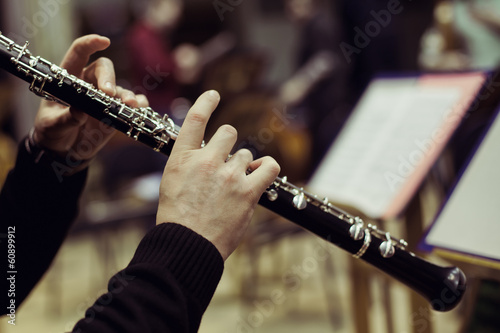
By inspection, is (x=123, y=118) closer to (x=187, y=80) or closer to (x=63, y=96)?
(x=63, y=96)

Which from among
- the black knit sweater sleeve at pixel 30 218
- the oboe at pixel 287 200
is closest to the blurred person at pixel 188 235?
the oboe at pixel 287 200

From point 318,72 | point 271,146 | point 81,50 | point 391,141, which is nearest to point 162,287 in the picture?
point 81,50

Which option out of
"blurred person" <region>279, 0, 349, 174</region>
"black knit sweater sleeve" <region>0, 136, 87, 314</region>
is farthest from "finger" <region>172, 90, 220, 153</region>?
"blurred person" <region>279, 0, 349, 174</region>

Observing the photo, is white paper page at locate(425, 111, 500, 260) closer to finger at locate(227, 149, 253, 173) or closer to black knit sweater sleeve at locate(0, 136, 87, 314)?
finger at locate(227, 149, 253, 173)

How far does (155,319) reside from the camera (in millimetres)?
545

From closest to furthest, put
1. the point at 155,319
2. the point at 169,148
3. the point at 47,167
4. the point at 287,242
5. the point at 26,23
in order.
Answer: the point at 155,319 → the point at 169,148 → the point at 47,167 → the point at 287,242 → the point at 26,23

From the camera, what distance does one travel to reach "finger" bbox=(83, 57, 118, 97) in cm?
80

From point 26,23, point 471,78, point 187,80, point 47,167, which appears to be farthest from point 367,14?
point 26,23

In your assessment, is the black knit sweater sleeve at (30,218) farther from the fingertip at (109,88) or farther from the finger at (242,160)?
the finger at (242,160)

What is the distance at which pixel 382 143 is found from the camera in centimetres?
134

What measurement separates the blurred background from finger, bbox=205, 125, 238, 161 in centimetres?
69

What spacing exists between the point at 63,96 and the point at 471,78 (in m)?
0.95

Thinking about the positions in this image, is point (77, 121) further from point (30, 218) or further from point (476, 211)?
point (476, 211)

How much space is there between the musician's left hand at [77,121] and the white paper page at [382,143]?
60 cm
